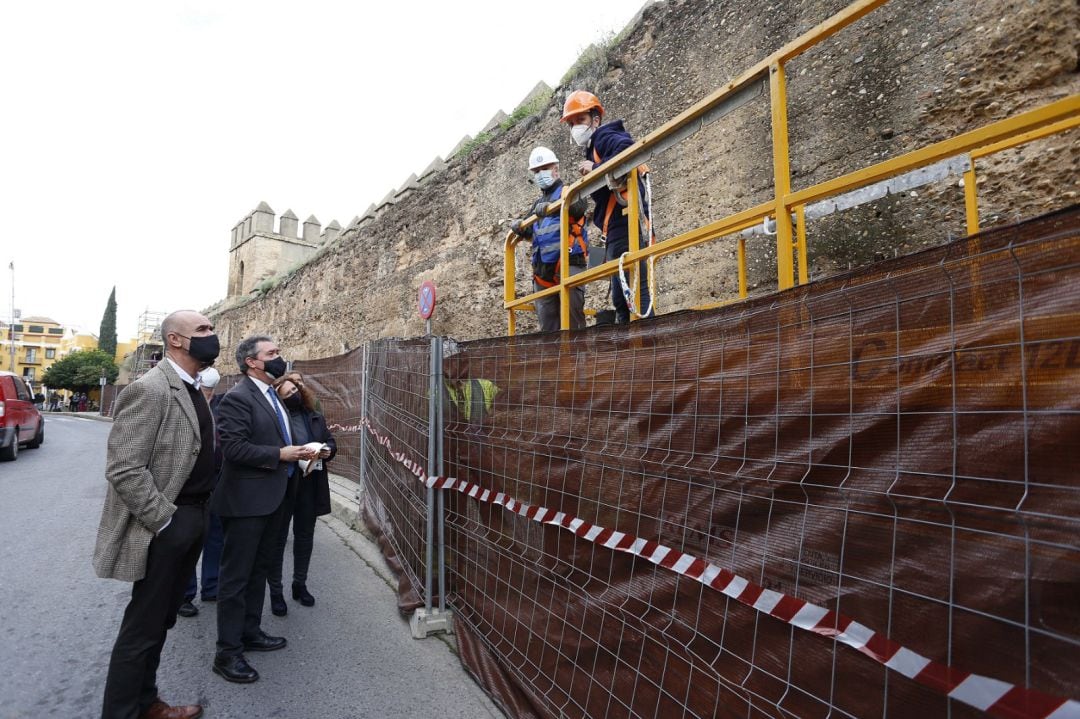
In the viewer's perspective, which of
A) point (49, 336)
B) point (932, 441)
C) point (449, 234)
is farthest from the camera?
point (49, 336)

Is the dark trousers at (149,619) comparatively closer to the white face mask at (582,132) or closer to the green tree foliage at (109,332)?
the white face mask at (582,132)

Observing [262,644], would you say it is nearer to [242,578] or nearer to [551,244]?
[242,578]

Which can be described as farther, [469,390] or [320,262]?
[320,262]

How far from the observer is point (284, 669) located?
333 cm

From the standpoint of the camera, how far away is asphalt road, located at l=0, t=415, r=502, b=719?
9.62 feet

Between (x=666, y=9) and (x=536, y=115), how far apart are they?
2.42 meters

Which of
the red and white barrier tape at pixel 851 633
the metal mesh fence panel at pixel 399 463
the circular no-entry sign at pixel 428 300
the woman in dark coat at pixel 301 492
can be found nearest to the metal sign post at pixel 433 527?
the metal mesh fence panel at pixel 399 463

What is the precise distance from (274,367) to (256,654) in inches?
68.3

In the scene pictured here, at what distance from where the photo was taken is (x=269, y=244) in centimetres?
2602

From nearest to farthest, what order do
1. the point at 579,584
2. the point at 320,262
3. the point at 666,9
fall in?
the point at 579,584
the point at 666,9
the point at 320,262

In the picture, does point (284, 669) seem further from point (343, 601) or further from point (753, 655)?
point (753, 655)

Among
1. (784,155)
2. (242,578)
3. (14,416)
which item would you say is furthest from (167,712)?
(14,416)

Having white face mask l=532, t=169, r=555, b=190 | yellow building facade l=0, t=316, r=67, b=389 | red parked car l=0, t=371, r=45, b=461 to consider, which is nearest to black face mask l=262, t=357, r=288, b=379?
white face mask l=532, t=169, r=555, b=190

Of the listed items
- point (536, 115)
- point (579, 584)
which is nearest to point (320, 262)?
point (536, 115)
